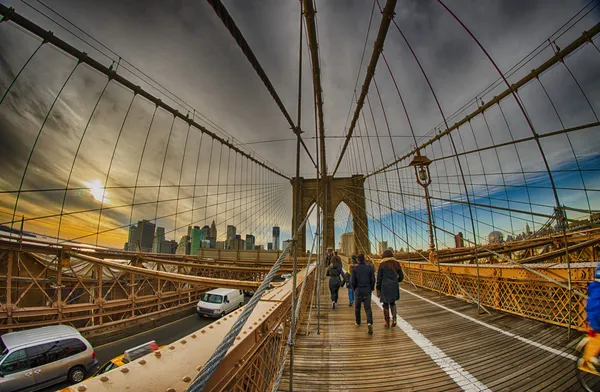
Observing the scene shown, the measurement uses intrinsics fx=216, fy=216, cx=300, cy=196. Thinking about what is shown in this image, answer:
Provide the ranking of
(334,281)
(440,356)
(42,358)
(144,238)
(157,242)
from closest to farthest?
(440,356), (334,281), (42,358), (144,238), (157,242)

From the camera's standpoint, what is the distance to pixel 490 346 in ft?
9.87

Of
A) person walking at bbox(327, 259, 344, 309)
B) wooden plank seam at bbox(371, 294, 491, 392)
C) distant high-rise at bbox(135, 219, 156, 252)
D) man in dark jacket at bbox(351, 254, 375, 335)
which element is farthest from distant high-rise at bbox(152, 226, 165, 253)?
wooden plank seam at bbox(371, 294, 491, 392)

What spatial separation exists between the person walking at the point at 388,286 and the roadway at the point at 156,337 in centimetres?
950

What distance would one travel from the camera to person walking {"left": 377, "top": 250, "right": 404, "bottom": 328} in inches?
155

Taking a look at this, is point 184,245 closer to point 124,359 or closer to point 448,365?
point 124,359

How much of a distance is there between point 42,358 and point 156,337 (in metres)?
4.80

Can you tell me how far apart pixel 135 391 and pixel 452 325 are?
4.82 m

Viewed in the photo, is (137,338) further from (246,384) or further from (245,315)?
(245,315)

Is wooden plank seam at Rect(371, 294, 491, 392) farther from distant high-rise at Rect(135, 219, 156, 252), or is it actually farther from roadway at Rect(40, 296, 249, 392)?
distant high-rise at Rect(135, 219, 156, 252)

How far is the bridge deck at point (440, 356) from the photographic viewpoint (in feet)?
7.48

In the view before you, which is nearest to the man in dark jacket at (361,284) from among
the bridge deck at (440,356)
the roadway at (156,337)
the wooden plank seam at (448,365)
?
the bridge deck at (440,356)

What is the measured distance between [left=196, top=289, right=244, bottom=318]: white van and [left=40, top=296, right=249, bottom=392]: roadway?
1.83 feet

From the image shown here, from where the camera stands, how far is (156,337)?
10.1 meters

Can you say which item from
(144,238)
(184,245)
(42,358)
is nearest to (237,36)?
(42,358)
